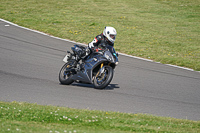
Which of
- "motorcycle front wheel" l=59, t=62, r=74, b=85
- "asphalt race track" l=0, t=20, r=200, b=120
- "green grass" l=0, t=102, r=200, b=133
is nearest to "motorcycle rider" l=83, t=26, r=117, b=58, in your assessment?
"motorcycle front wheel" l=59, t=62, r=74, b=85

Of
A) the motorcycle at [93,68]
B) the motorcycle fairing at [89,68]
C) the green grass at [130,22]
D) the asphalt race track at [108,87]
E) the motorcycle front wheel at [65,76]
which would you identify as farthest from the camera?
the green grass at [130,22]

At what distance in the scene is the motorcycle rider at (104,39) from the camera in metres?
9.48

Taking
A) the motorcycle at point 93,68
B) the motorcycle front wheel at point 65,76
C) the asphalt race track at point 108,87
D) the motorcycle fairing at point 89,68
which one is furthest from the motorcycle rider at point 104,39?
the asphalt race track at point 108,87

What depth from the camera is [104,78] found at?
9.30 m

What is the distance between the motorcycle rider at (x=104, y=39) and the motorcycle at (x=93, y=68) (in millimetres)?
119

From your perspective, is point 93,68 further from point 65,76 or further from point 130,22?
point 130,22

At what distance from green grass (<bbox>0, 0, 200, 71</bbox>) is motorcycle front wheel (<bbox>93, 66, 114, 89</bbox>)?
5660 mm

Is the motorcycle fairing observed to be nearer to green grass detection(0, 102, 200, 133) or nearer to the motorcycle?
the motorcycle

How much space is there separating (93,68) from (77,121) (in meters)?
3.55

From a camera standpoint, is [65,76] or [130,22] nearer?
[65,76]

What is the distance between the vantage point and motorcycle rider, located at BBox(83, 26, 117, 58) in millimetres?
9477

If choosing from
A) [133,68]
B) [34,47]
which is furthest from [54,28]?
[133,68]

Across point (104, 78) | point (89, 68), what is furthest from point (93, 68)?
point (104, 78)

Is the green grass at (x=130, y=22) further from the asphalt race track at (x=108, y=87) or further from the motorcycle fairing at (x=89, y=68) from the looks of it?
the motorcycle fairing at (x=89, y=68)
